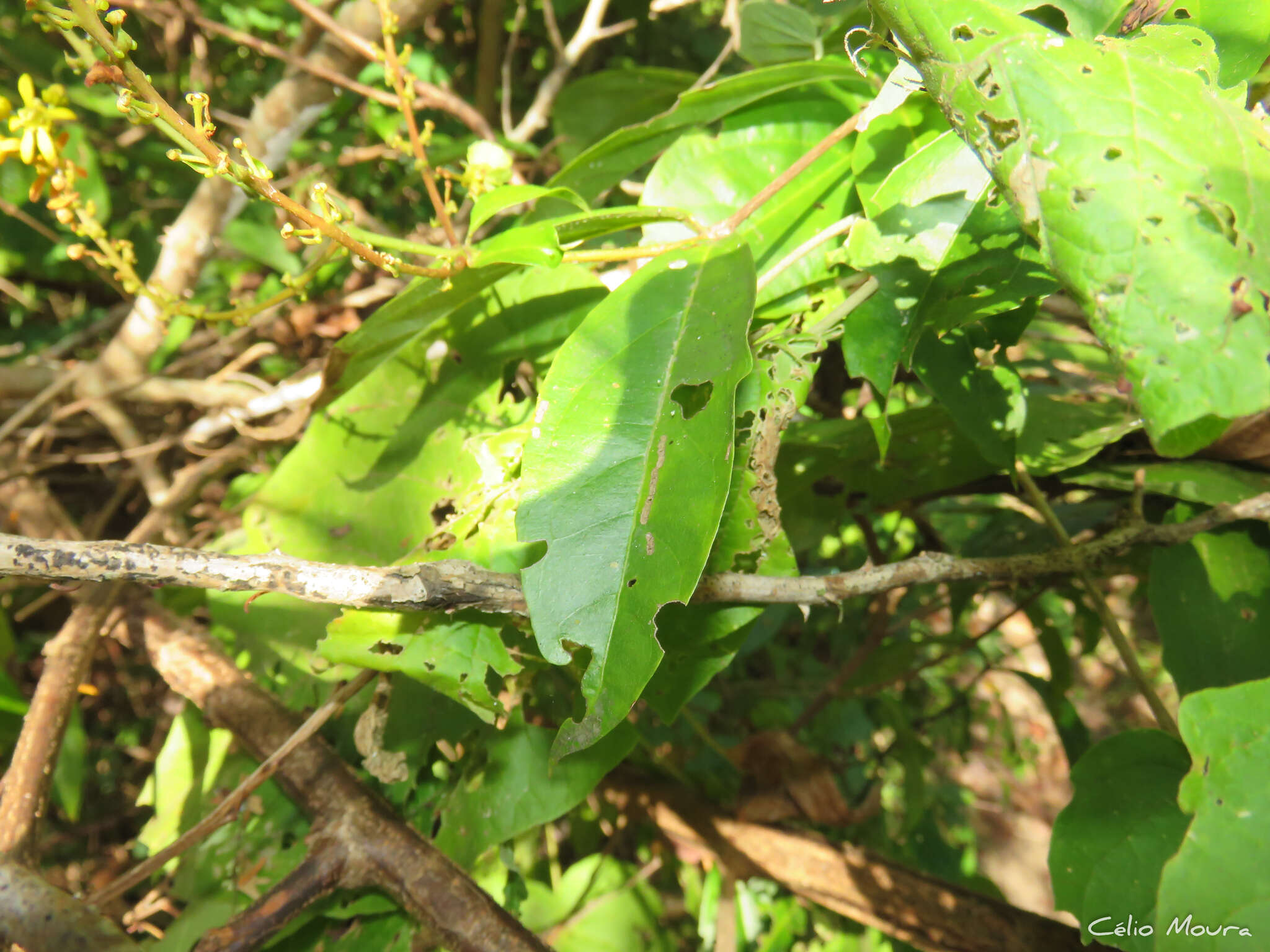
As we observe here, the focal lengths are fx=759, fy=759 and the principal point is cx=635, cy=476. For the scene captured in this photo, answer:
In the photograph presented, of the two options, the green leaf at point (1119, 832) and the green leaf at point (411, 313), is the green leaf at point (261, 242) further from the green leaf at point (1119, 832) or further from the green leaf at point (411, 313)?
the green leaf at point (1119, 832)

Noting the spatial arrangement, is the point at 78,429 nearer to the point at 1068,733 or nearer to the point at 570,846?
the point at 570,846

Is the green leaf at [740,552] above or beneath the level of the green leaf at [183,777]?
above

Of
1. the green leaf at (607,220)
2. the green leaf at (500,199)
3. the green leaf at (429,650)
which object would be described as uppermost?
the green leaf at (500,199)

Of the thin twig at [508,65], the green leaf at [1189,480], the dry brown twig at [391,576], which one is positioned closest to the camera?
the dry brown twig at [391,576]

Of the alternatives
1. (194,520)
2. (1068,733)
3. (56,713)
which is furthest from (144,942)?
(1068,733)

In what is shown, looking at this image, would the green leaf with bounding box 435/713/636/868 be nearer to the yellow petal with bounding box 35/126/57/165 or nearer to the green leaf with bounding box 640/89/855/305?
the green leaf with bounding box 640/89/855/305

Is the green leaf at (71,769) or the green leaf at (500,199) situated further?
the green leaf at (71,769)

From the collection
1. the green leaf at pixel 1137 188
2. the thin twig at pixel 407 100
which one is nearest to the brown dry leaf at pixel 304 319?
the thin twig at pixel 407 100
